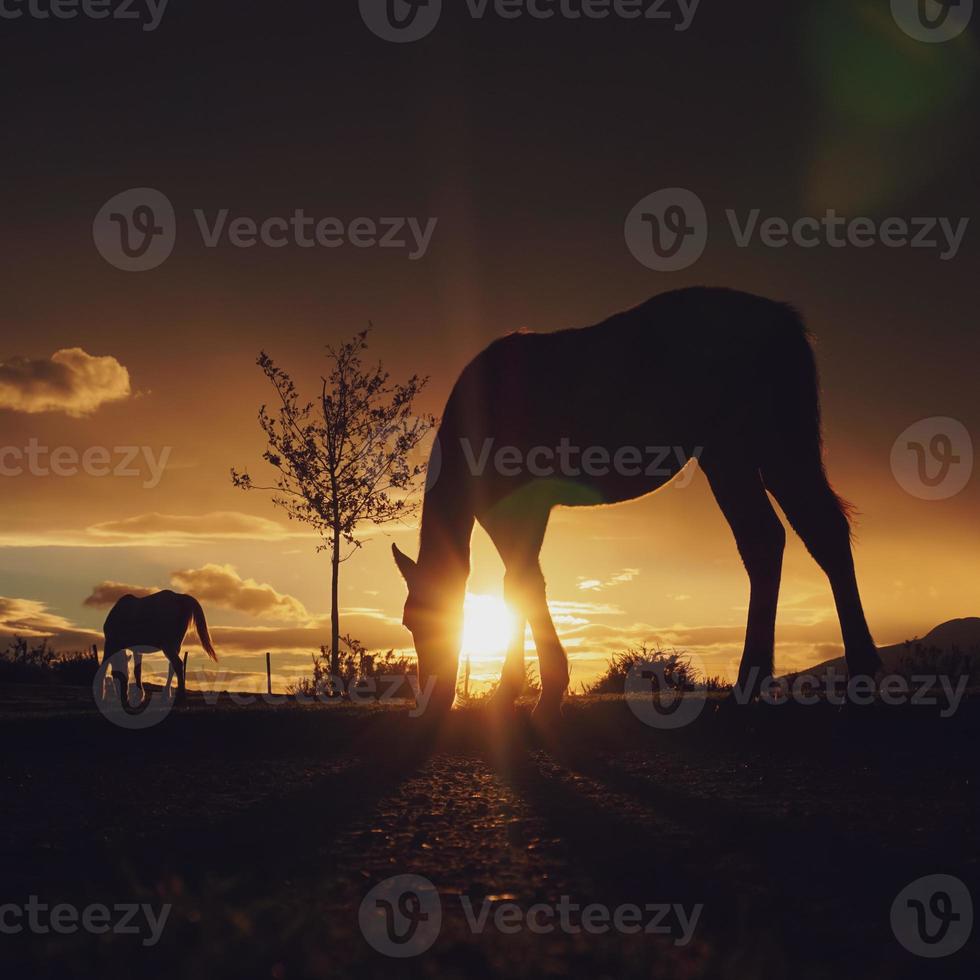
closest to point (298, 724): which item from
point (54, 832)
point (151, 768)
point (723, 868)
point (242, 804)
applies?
point (151, 768)

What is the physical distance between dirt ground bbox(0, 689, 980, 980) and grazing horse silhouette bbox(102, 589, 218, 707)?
1399 centimetres

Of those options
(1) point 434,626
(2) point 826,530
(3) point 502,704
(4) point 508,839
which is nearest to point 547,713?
(3) point 502,704

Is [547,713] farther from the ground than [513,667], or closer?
closer

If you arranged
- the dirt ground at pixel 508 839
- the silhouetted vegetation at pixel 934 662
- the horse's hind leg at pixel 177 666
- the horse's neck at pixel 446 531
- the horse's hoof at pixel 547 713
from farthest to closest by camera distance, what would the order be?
the horse's hind leg at pixel 177 666, the silhouetted vegetation at pixel 934 662, the horse's neck at pixel 446 531, the horse's hoof at pixel 547 713, the dirt ground at pixel 508 839

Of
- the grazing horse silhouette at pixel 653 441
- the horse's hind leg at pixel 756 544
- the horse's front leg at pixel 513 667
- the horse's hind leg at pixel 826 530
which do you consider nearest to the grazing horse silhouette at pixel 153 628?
the horse's front leg at pixel 513 667

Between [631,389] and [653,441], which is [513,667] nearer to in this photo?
[653,441]

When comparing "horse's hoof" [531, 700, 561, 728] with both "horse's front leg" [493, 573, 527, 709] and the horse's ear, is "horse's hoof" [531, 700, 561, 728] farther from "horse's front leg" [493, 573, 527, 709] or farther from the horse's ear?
the horse's ear

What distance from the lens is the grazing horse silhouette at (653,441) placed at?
776 cm

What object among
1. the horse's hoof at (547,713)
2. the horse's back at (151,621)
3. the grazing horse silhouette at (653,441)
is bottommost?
the horse's hoof at (547,713)

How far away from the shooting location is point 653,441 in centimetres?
788

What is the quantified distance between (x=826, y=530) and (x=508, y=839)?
16.2 feet

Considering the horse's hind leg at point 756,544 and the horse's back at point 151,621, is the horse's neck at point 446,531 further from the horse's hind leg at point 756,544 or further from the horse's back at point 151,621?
the horse's back at point 151,621

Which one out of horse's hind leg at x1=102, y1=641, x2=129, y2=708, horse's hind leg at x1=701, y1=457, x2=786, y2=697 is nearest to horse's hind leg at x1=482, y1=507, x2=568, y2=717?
horse's hind leg at x1=701, y1=457, x2=786, y2=697

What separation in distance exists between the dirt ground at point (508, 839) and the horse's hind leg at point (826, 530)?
844 millimetres
